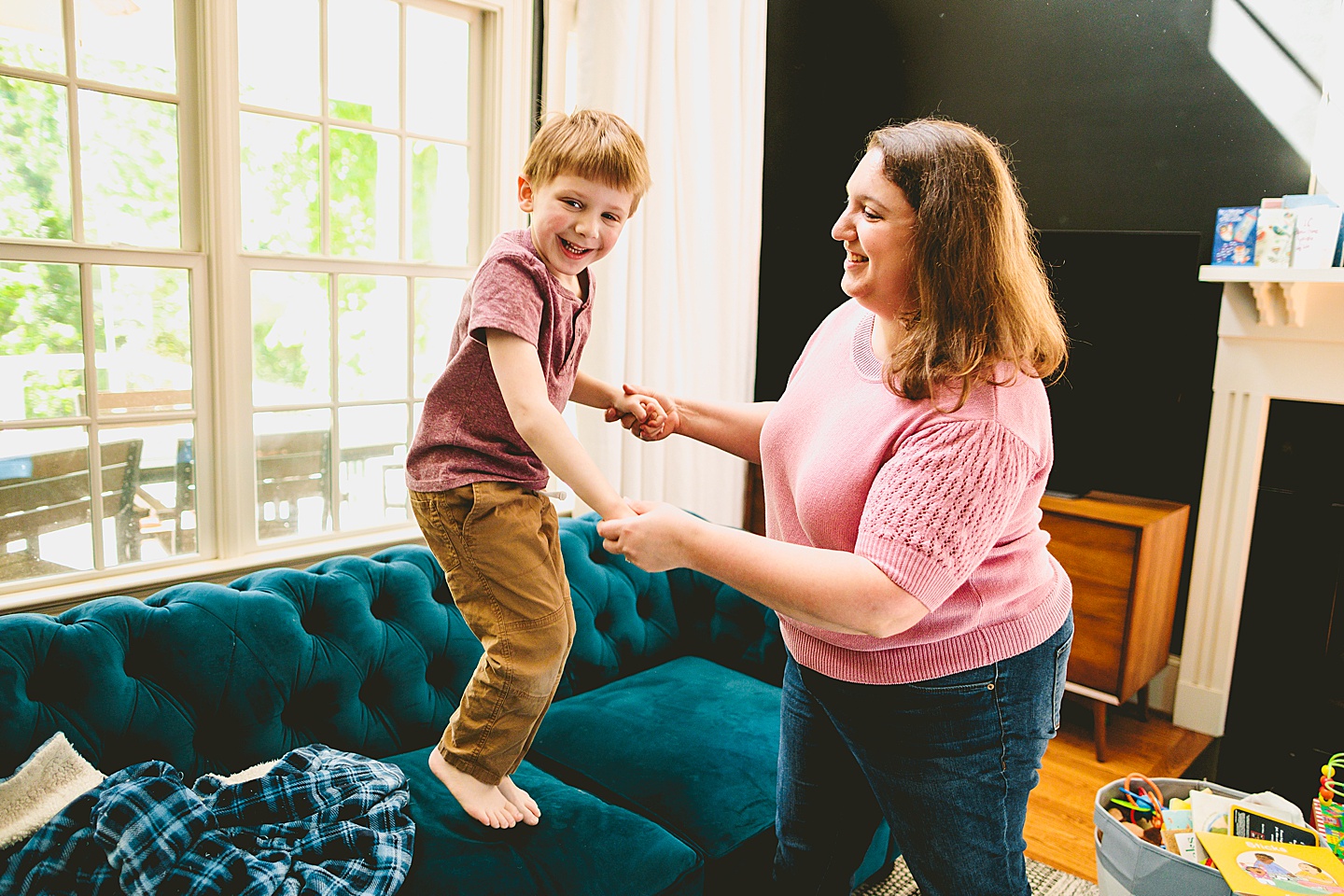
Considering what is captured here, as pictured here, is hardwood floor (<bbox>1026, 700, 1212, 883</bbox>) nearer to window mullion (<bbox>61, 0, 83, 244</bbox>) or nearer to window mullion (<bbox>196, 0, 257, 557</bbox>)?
window mullion (<bbox>196, 0, 257, 557</bbox>)

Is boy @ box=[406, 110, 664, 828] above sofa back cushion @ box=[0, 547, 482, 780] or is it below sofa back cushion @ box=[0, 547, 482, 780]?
above

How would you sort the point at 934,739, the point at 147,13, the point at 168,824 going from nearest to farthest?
the point at 934,739 → the point at 168,824 → the point at 147,13

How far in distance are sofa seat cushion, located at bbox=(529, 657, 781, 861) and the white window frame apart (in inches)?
39.9

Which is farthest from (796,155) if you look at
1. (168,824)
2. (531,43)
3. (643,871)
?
(168,824)

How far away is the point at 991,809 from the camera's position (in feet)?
4.07

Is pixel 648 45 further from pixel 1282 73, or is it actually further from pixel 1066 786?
pixel 1066 786

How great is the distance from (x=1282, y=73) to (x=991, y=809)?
9.73 ft

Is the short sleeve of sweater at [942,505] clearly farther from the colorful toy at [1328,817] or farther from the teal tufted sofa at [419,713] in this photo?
the colorful toy at [1328,817]

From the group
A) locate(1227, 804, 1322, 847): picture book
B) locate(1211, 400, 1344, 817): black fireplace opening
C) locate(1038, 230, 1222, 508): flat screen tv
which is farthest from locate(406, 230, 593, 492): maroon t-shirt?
locate(1211, 400, 1344, 817): black fireplace opening

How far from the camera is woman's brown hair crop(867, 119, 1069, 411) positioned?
3.71 feet

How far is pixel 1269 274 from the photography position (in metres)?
2.90

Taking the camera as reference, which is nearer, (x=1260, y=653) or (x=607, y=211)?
(x=607, y=211)

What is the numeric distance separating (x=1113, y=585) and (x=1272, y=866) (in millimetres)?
1445

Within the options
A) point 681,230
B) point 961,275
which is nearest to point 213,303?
point 681,230
